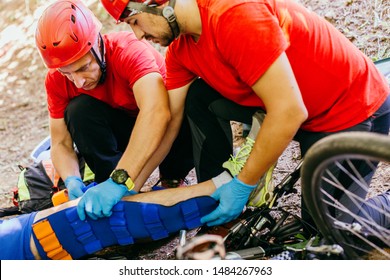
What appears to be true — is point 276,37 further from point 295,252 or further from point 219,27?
point 295,252

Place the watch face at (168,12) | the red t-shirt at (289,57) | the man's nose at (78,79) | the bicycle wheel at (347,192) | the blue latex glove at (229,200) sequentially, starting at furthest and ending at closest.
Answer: the man's nose at (78,79)
the blue latex glove at (229,200)
the watch face at (168,12)
the red t-shirt at (289,57)
the bicycle wheel at (347,192)

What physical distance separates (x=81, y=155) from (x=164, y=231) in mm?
851

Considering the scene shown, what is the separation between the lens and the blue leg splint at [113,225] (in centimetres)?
197

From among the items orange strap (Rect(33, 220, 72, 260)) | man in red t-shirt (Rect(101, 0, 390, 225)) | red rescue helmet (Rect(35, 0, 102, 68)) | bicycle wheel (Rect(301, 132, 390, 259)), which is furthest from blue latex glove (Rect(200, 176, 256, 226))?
red rescue helmet (Rect(35, 0, 102, 68))

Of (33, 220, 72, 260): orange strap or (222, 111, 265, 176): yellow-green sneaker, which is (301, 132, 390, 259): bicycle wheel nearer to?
(222, 111, 265, 176): yellow-green sneaker

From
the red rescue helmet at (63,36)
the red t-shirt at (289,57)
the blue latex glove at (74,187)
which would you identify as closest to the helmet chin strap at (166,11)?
the red t-shirt at (289,57)

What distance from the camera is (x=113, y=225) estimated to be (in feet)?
6.57

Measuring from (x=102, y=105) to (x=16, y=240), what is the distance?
0.80m

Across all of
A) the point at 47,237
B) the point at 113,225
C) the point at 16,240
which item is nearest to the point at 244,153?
the point at 113,225

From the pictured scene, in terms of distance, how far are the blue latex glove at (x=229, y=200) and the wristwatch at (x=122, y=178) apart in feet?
1.15

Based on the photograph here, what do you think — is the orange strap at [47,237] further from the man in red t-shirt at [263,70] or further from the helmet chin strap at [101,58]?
the helmet chin strap at [101,58]

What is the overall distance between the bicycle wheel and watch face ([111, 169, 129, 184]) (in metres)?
0.83

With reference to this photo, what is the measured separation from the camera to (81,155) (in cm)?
265

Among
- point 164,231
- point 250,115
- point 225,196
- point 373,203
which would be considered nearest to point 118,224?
point 164,231
